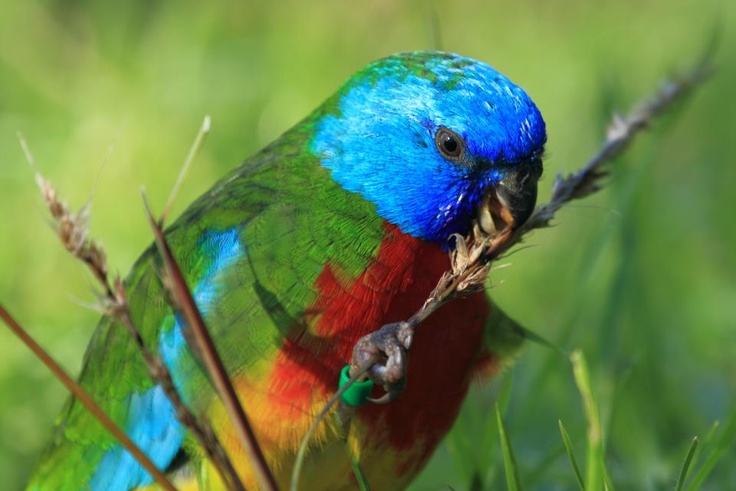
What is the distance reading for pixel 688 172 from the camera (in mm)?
4258

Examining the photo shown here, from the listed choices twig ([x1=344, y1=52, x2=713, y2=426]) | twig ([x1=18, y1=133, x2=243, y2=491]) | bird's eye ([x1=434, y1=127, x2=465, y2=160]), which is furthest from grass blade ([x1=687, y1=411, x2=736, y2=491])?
twig ([x1=18, y1=133, x2=243, y2=491])

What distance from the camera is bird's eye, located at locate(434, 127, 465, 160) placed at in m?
2.08

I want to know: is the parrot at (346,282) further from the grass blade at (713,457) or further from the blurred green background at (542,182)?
the grass blade at (713,457)

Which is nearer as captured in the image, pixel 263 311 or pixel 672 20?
pixel 263 311

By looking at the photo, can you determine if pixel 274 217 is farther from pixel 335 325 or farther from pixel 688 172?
pixel 688 172

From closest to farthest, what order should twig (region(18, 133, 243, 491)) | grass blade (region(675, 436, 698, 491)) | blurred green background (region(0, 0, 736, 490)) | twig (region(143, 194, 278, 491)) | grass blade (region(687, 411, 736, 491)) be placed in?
twig (region(18, 133, 243, 491))
twig (region(143, 194, 278, 491))
grass blade (region(675, 436, 698, 491))
grass blade (region(687, 411, 736, 491))
blurred green background (region(0, 0, 736, 490))

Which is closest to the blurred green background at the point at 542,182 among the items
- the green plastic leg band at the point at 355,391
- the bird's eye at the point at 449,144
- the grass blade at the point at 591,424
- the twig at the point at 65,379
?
the bird's eye at the point at 449,144

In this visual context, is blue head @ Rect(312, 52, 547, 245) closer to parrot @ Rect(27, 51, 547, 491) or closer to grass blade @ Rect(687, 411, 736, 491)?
parrot @ Rect(27, 51, 547, 491)

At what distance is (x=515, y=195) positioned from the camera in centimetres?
205

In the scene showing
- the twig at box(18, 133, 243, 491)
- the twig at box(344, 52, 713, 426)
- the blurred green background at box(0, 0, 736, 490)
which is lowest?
the blurred green background at box(0, 0, 736, 490)

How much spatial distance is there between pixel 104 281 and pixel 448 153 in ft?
2.82

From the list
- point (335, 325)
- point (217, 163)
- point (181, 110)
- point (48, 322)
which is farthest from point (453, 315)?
point (181, 110)

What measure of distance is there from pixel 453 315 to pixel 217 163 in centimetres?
229

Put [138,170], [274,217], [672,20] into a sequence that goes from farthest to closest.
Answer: [672,20] < [138,170] < [274,217]
